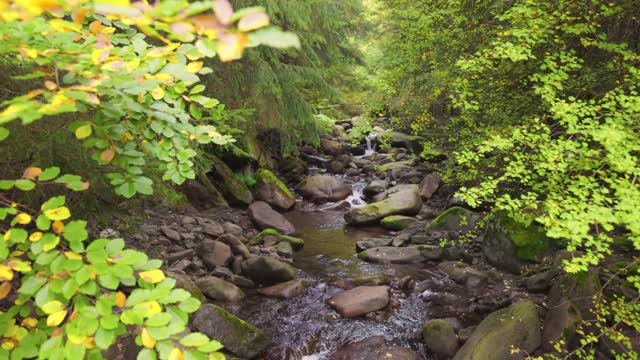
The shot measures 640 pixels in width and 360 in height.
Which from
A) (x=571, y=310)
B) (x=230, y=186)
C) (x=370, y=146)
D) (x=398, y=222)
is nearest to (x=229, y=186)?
(x=230, y=186)

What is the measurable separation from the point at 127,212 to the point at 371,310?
4.42 meters

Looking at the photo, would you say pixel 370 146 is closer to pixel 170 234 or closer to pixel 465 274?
pixel 465 274

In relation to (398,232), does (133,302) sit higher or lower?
higher

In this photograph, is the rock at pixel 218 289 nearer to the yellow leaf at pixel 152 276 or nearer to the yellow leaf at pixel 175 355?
the yellow leaf at pixel 152 276

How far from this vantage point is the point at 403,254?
30.1 ft

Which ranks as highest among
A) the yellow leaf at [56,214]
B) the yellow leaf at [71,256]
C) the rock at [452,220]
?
the yellow leaf at [56,214]

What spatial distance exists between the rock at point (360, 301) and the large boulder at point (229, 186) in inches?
221

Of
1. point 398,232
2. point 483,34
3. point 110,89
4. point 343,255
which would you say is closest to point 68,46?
point 110,89

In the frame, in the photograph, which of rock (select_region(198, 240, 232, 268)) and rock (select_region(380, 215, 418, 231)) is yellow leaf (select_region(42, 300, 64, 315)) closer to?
rock (select_region(198, 240, 232, 268))

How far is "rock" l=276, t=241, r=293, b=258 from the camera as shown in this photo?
9234 millimetres

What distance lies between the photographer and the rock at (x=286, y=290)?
7.34 metres

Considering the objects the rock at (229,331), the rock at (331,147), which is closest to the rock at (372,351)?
the rock at (229,331)

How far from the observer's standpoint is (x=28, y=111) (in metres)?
1.20

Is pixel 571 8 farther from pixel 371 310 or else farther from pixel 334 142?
pixel 334 142
